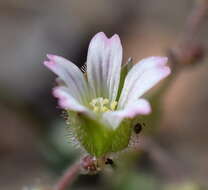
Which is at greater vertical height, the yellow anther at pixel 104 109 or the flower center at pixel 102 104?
the flower center at pixel 102 104

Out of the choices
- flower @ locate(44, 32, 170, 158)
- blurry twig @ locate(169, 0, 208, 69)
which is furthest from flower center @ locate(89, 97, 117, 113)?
blurry twig @ locate(169, 0, 208, 69)

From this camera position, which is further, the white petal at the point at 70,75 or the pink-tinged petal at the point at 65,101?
the white petal at the point at 70,75

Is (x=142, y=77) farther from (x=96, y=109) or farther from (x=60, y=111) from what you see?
(x=60, y=111)

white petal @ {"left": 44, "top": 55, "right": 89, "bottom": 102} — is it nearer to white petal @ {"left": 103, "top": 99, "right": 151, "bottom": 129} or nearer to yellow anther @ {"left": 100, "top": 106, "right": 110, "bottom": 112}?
yellow anther @ {"left": 100, "top": 106, "right": 110, "bottom": 112}

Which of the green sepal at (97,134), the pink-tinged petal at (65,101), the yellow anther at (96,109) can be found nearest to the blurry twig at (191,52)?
the yellow anther at (96,109)

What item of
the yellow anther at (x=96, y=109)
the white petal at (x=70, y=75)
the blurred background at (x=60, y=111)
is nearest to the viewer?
the white petal at (x=70, y=75)

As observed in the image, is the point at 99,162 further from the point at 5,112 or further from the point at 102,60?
the point at 5,112

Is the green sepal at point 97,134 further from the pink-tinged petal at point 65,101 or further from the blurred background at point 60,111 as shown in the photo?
the blurred background at point 60,111
